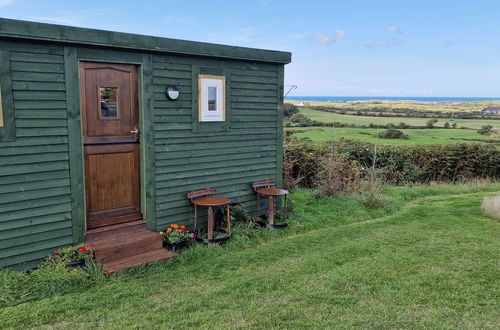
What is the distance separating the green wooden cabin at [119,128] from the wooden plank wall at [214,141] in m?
0.02

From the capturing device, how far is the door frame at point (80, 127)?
4902 millimetres

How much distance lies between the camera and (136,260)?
5.02 meters

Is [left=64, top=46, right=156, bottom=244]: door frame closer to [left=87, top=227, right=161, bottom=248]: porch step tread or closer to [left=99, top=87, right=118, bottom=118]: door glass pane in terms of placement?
[left=87, top=227, right=161, bottom=248]: porch step tread

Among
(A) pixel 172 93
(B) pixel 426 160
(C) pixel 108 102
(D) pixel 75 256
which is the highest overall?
(A) pixel 172 93

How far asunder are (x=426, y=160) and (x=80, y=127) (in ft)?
36.4

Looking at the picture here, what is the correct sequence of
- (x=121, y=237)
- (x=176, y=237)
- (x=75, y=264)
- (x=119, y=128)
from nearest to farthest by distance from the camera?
1. (x=75, y=264)
2. (x=121, y=237)
3. (x=119, y=128)
4. (x=176, y=237)

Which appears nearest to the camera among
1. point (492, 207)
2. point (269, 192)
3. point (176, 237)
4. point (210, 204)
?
point (176, 237)

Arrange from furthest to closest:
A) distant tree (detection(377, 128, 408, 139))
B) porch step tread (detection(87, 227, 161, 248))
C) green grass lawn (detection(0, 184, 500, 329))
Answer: distant tree (detection(377, 128, 408, 139))
porch step tread (detection(87, 227, 161, 248))
green grass lawn (detection(0, 184, 500, 329))

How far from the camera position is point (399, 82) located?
4341cm

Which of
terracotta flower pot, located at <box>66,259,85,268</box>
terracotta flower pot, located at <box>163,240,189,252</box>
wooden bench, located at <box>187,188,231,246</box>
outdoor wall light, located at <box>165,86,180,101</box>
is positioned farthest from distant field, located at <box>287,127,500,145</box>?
terracotta flower pot, located at <box>66,259,85,268</box>

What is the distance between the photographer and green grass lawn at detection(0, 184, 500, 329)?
11.7 ft

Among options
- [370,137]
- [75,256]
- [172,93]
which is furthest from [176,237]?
[370,137]

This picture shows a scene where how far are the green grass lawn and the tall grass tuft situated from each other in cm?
94

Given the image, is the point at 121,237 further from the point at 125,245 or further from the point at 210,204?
the point at 210,204
